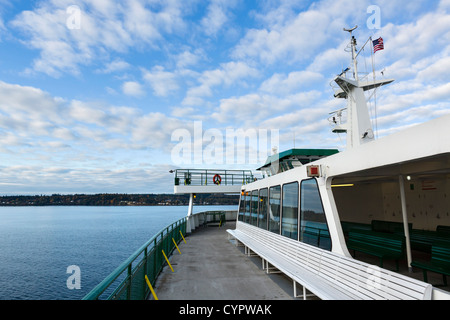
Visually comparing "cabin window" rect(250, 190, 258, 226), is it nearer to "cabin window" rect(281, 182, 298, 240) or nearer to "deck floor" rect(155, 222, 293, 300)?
"deck floor" rect(155, 222, 293, 300)

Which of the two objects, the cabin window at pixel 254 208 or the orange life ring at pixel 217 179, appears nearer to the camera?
the cabin window at pixel 254 208

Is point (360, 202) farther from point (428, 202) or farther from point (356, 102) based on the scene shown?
point (356, 102)

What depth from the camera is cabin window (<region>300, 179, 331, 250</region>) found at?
5.87 meters

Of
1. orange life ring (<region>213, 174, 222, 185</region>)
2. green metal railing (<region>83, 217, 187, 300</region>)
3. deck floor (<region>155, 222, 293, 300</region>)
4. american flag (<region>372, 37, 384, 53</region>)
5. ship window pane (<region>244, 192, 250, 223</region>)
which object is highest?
american flag (<region>372, 37, 384, 53</region>)

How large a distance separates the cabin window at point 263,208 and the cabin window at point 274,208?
1.73 ft

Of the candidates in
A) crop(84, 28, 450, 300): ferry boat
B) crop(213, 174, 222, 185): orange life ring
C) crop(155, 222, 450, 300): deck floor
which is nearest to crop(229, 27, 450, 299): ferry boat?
crop(84, 28, 450, 300): ferry boat

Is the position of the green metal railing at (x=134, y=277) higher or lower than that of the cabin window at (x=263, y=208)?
lower

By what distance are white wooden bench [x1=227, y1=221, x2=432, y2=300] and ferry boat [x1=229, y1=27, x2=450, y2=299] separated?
20 mm

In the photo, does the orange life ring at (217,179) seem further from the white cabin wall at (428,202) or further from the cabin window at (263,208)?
the white cabin wall at (428,202)

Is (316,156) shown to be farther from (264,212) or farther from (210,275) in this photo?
(210,275)

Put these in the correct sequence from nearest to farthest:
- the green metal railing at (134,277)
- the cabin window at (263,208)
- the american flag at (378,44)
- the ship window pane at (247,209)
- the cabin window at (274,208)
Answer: the green metal railing at (134,277) → the cabin window at (274,208) → the cabin window at (263,208) → the american flag at (378,44) → the ship window pane at (247,209)

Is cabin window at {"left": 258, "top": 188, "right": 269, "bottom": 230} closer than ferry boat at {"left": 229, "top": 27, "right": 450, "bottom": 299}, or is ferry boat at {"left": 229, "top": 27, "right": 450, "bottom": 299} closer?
ferry boat at {"left": 229, "top": 27, "right": 450, "bottom": 299}

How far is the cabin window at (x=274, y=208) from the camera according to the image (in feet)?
28.6

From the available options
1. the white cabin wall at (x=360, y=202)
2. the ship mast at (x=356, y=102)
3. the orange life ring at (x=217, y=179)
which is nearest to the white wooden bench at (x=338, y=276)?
the white cabin wall at (x=360, y=202)
